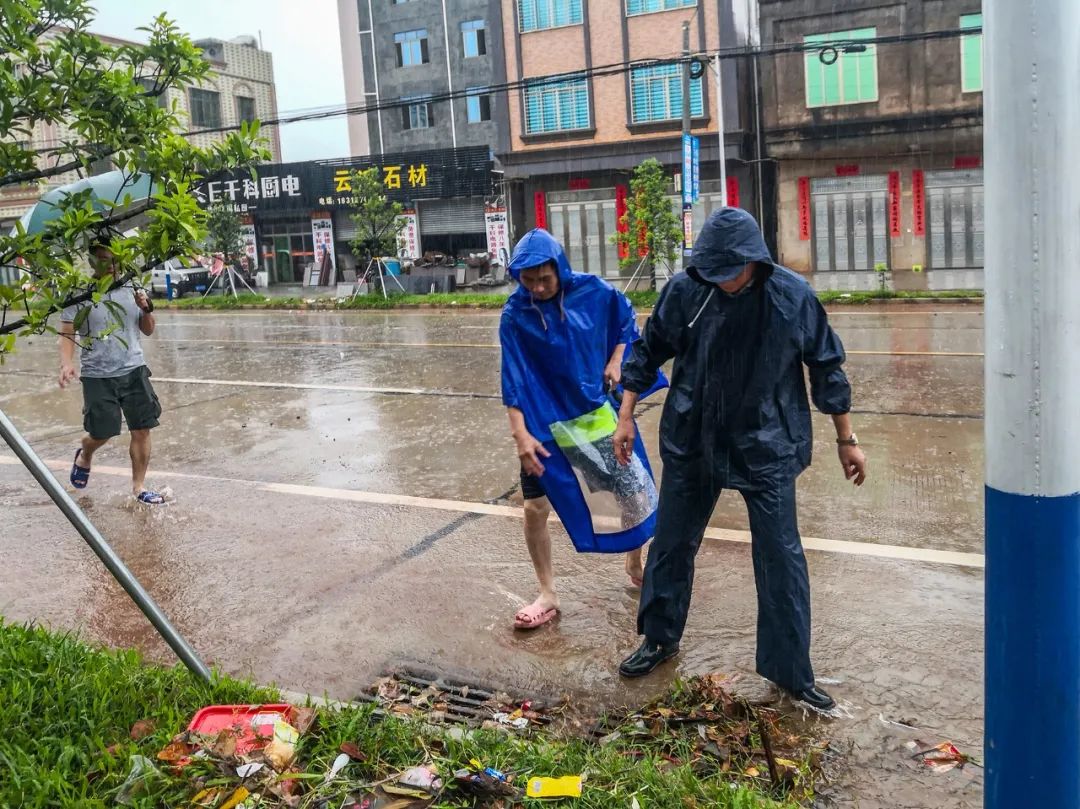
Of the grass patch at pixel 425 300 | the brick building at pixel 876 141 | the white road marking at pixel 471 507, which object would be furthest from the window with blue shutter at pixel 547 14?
the white road marking at pixel 471 507

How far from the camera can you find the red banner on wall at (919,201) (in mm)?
24453

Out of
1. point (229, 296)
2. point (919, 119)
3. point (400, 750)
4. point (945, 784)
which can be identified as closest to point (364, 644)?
point (400, 750)

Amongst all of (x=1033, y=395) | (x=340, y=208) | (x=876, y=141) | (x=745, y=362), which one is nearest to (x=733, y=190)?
(x=876, y=141)

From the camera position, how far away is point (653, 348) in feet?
12.9

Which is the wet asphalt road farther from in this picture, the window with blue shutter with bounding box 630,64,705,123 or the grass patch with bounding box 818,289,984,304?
the window with blue shutter with bounding box 630,64,705,123

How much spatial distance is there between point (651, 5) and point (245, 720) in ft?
83.7

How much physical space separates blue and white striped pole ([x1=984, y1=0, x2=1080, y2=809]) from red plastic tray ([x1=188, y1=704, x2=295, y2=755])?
2192 millimetres

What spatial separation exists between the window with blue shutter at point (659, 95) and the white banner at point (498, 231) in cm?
504

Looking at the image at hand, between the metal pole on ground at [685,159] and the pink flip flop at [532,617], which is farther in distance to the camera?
the metal pole on ground at [685,159]

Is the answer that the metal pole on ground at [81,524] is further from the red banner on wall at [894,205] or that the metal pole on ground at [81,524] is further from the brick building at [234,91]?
the brick building at [234,91]

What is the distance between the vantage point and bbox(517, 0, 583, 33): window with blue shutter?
2694cm

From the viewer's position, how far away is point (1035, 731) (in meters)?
2.29

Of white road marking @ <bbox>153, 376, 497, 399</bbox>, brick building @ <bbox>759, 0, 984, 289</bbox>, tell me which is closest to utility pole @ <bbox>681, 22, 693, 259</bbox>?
brick building @ <bbox>759, 0, 984, 289</bbox>

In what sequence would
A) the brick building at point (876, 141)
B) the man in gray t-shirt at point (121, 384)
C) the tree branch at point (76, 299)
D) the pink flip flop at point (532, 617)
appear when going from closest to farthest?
the tree branch at point (76, 299) → the pink flip flop at point (532, 617) → the man in gray t-shirt at point (121, 384) → the brick building at point (876, 141)
